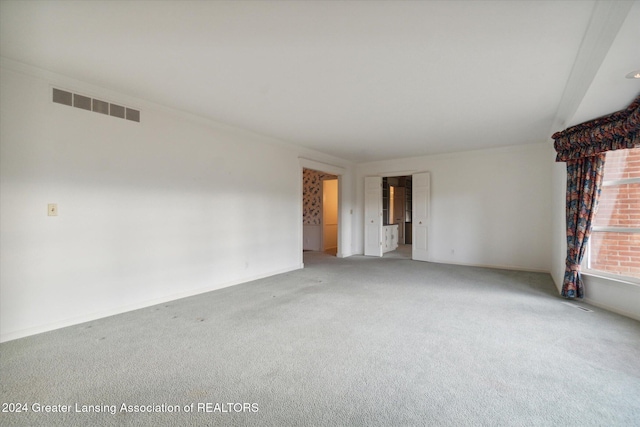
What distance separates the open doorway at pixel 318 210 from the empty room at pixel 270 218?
11.8 ft

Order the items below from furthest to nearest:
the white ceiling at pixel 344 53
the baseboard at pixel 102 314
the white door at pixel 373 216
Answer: the white door at pixel 373 216 → the baseboard at pixel 102 314 → the white ceiling at pixel 344 53

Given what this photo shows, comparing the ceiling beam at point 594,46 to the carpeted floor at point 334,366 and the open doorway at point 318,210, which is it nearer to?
the carpeted floor at point 334,366

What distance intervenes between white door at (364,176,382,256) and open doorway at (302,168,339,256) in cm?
126

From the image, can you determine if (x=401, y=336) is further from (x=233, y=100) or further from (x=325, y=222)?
(x=325, y=222)

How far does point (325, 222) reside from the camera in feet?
29.2

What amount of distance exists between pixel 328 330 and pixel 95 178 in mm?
2971

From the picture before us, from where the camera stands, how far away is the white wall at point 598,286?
10.4 ft

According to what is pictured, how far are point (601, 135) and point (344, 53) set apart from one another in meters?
2.98

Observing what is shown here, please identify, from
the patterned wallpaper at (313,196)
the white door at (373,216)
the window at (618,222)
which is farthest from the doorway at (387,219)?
the window at (618,222)

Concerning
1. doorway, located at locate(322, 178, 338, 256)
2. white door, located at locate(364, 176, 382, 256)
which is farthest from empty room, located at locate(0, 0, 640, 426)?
doorway, located at locate(322, 178, 338, 256)

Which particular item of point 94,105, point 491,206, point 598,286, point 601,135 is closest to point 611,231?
point 598,286

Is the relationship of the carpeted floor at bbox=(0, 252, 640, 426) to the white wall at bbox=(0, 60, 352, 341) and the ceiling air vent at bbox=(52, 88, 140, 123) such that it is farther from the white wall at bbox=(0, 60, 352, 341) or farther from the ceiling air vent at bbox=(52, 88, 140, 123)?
the ceiling air vent at bbox=(52, 88, 140, 123)

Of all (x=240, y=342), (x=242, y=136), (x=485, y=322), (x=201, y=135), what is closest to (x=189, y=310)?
(x=240, y=342)

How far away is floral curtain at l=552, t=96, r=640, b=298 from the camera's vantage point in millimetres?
3223
